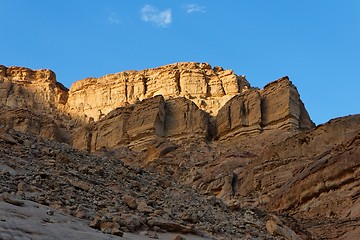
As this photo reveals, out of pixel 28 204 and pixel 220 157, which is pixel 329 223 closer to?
pixel 28 204

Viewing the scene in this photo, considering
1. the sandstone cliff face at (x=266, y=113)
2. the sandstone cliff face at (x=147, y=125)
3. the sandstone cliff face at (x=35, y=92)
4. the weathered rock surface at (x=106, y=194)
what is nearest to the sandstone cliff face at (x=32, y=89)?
the sandstone cliff face at (x=35, y=92)

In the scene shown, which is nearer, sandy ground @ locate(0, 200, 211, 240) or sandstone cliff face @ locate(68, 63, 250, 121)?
sandy ground @ locate(0, 200, 211, 240)

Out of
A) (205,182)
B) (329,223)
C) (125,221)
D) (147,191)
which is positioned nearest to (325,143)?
(205,182)

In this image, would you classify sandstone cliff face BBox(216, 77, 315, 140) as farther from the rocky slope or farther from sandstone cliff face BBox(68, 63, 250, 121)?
sandstone cliff face BBox(68, 63, 250, 121)

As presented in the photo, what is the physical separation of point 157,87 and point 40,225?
2985 inches

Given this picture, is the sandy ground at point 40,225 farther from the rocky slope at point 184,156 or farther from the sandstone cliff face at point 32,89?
the sandstone cliff face at point 32,89

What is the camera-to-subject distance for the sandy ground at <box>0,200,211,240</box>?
8.46 metres

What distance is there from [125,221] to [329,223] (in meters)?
9.56

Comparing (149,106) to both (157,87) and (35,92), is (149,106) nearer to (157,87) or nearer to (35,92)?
(157,87)

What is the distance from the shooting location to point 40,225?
9.02 m

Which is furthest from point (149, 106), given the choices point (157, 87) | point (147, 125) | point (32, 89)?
point (32, 89)

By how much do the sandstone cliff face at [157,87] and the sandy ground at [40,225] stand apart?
6582cm

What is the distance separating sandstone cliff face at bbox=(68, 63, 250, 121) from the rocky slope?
19 cm

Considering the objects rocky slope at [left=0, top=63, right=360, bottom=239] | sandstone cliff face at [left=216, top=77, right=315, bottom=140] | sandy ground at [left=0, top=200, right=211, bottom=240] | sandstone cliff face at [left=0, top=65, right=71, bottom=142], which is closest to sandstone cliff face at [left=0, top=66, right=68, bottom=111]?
sandstone cliff face at [left=0, top=65, right=71, bottom=142]
